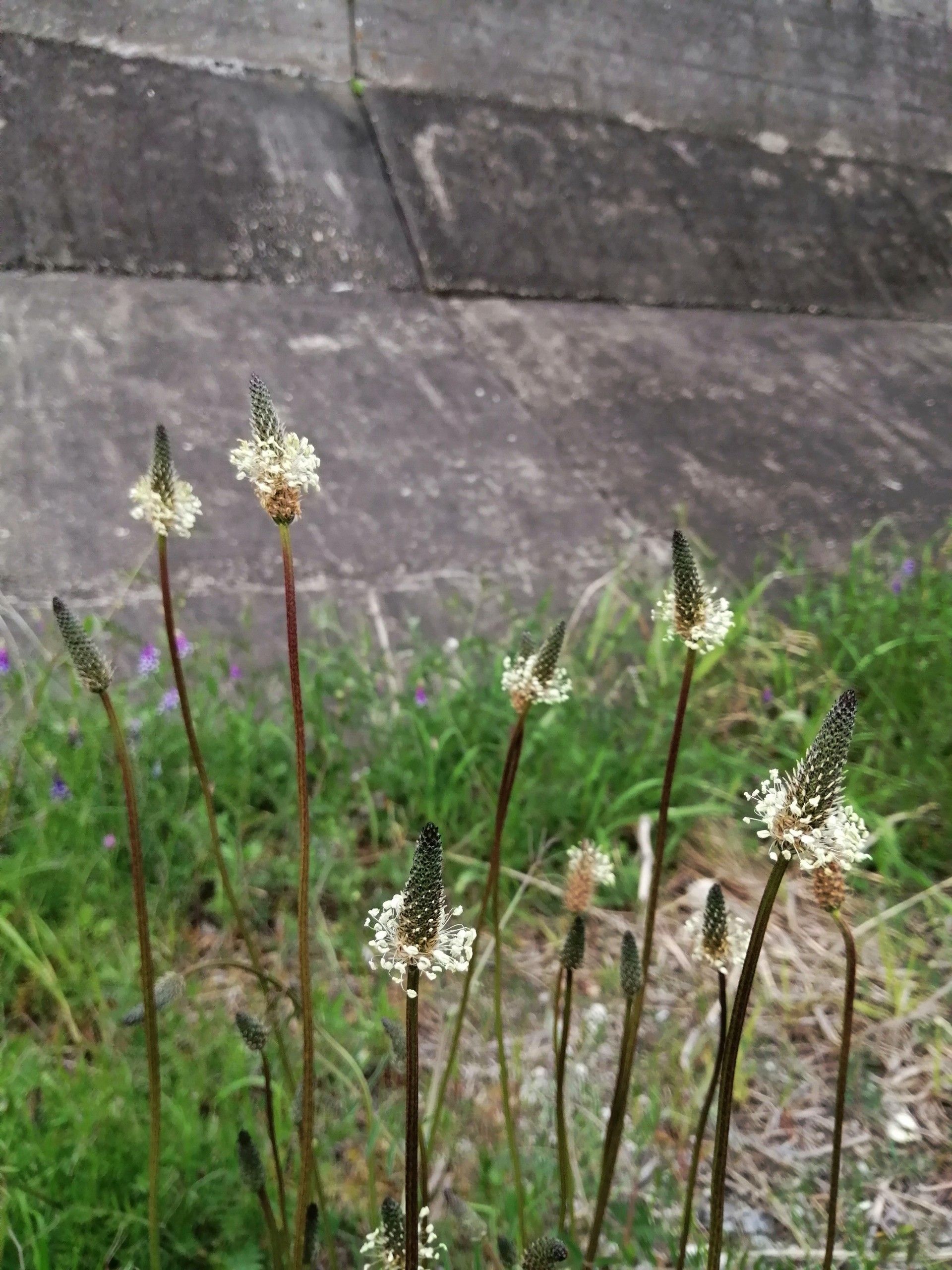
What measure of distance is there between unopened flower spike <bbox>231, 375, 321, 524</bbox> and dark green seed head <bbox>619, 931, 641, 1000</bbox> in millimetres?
554

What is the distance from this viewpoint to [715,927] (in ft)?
3.16

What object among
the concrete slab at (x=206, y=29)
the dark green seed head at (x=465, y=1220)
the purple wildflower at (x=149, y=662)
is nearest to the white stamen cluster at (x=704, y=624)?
the dark green seed head at (x=465, y=1220)

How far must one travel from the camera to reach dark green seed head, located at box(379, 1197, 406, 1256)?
→ 0.83m

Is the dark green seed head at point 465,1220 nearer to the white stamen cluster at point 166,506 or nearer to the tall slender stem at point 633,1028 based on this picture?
the tall slender stem at point 633,1028

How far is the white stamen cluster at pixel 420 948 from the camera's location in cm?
67

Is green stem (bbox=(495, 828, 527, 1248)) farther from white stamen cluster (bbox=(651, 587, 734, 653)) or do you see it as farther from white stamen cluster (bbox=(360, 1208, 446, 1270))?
white stamen cluster (bbox=(651, 587, 734, 653))

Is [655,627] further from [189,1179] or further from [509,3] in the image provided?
[509,3]

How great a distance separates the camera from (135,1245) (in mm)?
1236

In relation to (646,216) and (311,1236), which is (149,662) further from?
(646,216)

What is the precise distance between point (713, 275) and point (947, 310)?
159 cm

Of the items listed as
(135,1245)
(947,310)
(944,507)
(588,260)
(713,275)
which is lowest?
(135,1245)

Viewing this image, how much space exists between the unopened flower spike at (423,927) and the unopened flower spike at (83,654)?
15.8 inches

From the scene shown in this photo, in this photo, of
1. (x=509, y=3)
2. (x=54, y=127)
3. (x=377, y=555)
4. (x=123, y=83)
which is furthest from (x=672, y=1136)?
(x=509, y=3)

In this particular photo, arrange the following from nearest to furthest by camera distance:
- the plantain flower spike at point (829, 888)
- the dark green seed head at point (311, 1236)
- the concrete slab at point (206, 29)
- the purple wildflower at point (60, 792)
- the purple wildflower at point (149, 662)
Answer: the plantain flower spike at point (829, 888) → the dark green seed head at point (311, 1236) → the purple wildflower at point (60, 792) → the purple wildflower at point (149, 662) → the concrete slab at point (206, 29)
